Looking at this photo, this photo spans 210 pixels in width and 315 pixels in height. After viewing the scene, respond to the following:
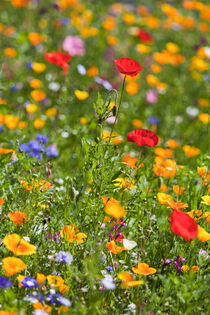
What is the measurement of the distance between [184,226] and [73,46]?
3332 mm

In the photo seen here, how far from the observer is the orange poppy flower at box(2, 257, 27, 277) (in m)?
1.56

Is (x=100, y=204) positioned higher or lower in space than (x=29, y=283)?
higher

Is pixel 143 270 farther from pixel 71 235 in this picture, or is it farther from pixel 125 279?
pixel 71 235

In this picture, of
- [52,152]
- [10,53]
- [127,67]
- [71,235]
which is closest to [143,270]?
[71,235]

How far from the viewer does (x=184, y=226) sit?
5.42 feet

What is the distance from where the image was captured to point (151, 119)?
3873 mm

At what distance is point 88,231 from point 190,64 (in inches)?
160

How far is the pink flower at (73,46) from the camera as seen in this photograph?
453 cm

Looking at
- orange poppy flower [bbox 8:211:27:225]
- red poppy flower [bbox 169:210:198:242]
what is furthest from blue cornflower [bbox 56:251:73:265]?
red poppy flower [bbox 169:210:198:242]

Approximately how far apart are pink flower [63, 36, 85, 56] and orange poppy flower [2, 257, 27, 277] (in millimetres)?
3246

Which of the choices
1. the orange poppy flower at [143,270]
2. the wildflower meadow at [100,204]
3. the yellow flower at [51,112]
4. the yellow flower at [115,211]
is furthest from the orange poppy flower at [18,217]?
the yellow flower at [51,112]

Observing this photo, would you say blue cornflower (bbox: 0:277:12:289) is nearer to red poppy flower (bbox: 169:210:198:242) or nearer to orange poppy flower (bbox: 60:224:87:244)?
orange poppy flower (bbox: 60:224:87:244)

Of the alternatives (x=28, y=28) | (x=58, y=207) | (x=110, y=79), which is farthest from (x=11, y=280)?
(x=28, y=28)

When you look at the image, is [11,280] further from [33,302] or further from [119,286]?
[119,286]
